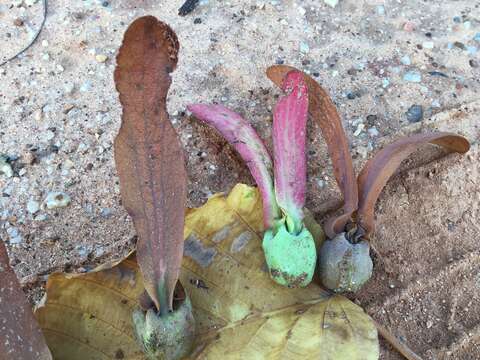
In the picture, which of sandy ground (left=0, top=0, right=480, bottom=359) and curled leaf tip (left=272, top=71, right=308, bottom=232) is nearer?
curled leaf tip (left=272, top=71, right=308, bottom=232)

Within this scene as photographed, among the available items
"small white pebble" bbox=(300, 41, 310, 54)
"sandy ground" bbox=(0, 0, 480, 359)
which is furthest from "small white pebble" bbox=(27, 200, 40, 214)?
"small white pebble" bbox=(300, 41, 310, 54)

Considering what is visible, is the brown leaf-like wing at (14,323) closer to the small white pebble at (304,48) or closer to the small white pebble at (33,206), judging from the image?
the small white pebble at (33,206)

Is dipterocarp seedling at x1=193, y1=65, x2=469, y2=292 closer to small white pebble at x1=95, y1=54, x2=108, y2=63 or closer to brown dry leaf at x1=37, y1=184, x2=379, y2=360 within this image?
brown dry leaf at x1=37, y1=184, x2=379, y2=360

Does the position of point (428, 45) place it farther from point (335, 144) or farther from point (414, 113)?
point (335, 144)

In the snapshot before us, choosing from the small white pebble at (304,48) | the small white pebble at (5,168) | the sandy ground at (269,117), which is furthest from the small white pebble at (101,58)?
the small white pebble at (304,48)

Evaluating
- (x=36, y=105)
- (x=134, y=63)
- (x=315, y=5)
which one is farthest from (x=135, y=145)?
(x=315, y=5)
